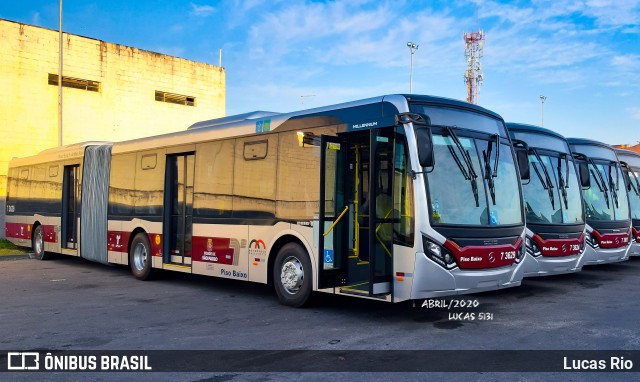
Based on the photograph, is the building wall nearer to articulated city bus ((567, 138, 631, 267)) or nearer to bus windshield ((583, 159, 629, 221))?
articulated city bus ((567, 138, 631, 267))

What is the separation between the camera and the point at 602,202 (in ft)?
48.4

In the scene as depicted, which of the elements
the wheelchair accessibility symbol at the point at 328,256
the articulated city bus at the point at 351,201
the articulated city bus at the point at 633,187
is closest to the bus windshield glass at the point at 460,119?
the articulated city bus at the point at 351,201

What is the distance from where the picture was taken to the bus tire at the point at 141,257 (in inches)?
540

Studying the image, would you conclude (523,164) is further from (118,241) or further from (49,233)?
(49,233)

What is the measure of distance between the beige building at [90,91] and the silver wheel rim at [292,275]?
1782 cm

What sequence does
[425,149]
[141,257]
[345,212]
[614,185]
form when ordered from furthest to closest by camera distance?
[614,185], [141,257], [345,212], [425,149]

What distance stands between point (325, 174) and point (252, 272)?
101 inches

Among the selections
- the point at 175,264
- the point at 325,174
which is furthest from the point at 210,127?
the point at 325,174

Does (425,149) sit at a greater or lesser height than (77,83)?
lesser

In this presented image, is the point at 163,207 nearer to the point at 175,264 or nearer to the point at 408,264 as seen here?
the point at 175,264

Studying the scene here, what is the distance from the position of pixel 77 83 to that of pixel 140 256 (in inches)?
576

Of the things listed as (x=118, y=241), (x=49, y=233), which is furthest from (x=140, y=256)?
(x=49, y=233)

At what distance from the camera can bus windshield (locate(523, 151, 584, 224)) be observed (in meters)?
12.3

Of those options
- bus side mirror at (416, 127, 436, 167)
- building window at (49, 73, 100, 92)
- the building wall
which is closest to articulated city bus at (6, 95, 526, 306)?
bus side mirror at (416, 127, 436, 167)
